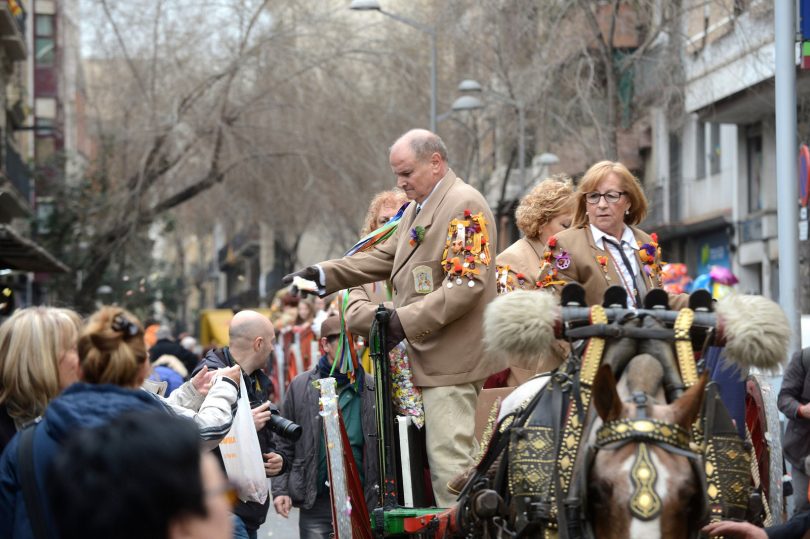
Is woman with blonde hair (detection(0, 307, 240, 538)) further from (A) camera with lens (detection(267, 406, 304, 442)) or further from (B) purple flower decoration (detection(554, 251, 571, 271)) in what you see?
(B) purple flower decoration (detection(554, 251, 571, 271))

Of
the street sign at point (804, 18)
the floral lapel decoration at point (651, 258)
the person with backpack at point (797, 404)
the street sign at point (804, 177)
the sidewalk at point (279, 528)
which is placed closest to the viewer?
the floral lapel decoration at point (651, 258)

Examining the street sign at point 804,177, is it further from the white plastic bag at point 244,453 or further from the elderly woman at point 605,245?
the white plastic bag at point 244,453

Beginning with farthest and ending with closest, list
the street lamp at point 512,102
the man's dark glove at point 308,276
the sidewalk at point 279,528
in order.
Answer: the street lamp at point 512,102 → the sidewalk at point 279,528 → the man's dark glove at point 308,276

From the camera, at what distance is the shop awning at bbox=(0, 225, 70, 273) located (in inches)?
1027

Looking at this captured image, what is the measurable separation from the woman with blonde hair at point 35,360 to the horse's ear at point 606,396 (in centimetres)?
170

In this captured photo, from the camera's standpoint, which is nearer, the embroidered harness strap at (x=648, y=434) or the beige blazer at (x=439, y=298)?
the embroidered harness strap at (x=648, y=434)

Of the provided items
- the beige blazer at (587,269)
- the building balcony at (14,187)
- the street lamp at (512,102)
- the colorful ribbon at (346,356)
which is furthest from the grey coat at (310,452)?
the building balcony at (14,187)

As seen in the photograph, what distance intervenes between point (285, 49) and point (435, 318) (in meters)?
22.7

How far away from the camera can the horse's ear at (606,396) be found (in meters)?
5.31

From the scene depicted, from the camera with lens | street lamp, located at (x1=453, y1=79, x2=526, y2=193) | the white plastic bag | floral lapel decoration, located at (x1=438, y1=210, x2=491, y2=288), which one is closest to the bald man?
the camera with lens

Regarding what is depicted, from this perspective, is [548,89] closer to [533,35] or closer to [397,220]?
[533,35]

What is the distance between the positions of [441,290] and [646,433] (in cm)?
284

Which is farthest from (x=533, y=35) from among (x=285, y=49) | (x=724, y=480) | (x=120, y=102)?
(x=724, y=480)

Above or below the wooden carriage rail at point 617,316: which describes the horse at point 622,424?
below
